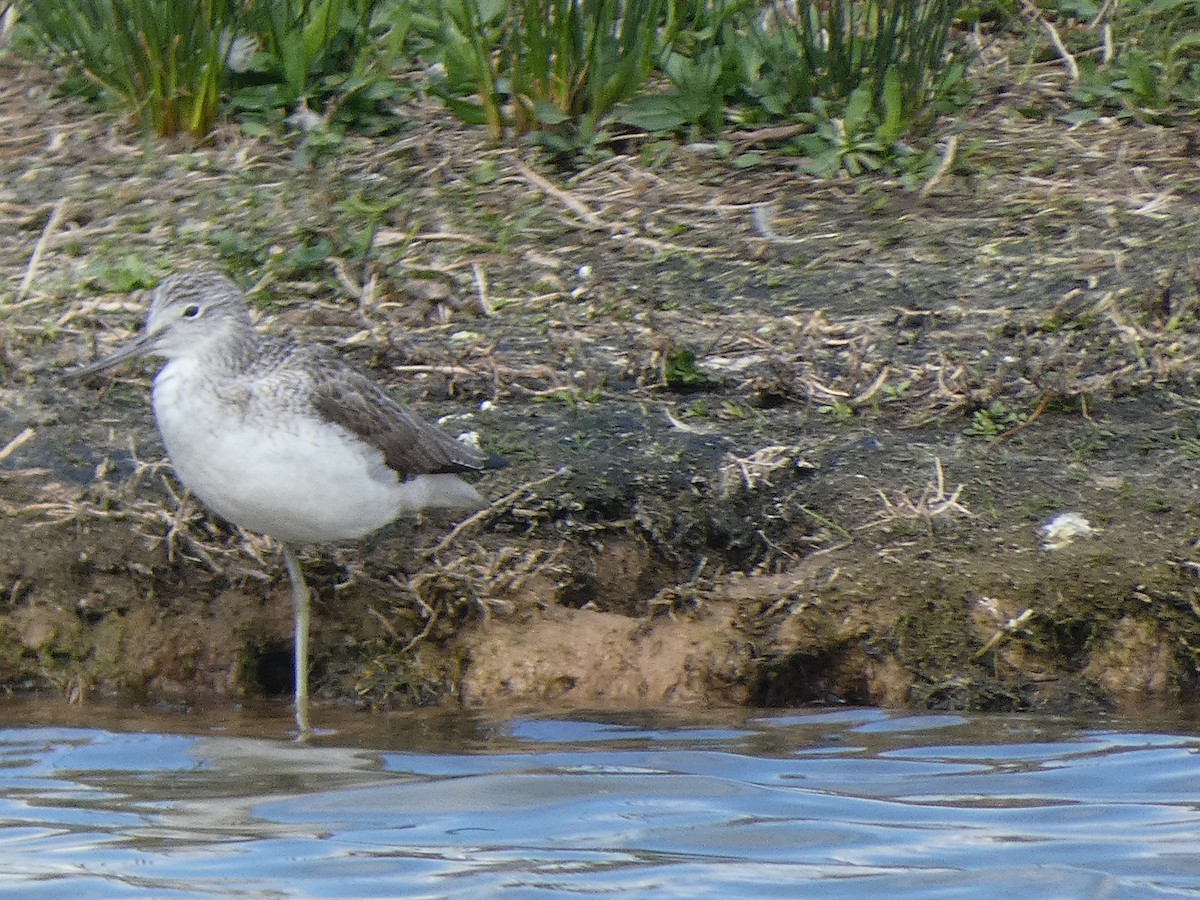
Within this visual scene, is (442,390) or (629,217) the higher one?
(629,217)

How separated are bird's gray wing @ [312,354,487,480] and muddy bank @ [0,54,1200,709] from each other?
1.02ft

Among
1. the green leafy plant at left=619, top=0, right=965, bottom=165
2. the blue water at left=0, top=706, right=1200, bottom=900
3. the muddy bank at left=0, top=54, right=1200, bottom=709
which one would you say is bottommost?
the blue water at left=0, top=706, right=1200, bottom=900

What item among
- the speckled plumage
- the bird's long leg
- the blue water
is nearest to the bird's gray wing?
the speckled plumage

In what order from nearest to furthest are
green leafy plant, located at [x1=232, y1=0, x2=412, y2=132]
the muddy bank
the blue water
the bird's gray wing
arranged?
the blue water < the bird's gray wing < the muddy bank < green leafy plant, located at [x1=232, y1=0, x2=412, y2=132]

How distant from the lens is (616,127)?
744 cm

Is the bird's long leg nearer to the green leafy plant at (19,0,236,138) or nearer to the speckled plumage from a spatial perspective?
the speckled plumage

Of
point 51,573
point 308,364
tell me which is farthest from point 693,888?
point 51,573

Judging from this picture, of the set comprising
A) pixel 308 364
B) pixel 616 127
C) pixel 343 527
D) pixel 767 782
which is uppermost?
pixel 616 127

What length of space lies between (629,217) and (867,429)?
5.32ft

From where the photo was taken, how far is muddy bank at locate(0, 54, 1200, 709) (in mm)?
5270

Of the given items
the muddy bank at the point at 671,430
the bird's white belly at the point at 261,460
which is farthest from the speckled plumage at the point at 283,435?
the muddy bank at the point at 671,430

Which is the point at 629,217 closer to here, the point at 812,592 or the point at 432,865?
the point at 812,592

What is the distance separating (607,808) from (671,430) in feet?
5.69

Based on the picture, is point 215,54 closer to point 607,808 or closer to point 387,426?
point 387,426
